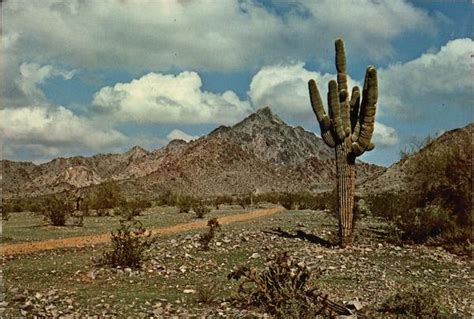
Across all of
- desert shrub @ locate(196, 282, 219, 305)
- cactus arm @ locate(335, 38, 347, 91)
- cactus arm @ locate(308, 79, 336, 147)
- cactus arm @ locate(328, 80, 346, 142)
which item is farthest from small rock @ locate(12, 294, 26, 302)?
cactus arm @ locate(335, 38, 347, 91)

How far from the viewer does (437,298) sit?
983 centimetres

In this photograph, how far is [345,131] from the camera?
1645 centimetres

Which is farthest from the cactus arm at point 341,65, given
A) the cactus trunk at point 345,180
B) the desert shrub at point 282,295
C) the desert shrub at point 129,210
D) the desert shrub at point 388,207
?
the desert shrub at point 129,210

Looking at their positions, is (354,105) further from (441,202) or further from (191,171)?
(191,171)

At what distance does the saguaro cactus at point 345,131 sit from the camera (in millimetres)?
16312

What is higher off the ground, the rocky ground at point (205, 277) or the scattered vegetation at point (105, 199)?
the scattered vegetation at point (105, 199)

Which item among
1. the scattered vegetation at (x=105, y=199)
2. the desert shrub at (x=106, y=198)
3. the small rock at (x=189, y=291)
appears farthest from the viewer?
the desert shrub at (x=106, y=198)

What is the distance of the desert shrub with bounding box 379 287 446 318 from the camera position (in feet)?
28.3

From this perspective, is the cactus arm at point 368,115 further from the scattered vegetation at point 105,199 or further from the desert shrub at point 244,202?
the desert shrub at point 244,202

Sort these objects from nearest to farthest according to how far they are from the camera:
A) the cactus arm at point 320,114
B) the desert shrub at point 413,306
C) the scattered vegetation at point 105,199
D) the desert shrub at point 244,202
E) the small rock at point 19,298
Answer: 1. the small rock at point 19,298
2. the desert shrub at point 413,306
3. the cactus arm at point 320,114
4. the scattered vegetation at point 105,199
5. the desert shrub at point 244,202

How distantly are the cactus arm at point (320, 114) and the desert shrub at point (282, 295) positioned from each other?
25.8ft

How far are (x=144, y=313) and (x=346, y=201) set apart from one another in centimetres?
916

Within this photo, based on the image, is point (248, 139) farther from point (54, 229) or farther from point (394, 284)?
point (394, 284)

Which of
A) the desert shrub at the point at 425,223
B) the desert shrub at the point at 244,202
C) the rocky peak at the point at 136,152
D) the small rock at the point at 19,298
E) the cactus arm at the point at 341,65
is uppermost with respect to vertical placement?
the rocky peak at the point at 136,152
